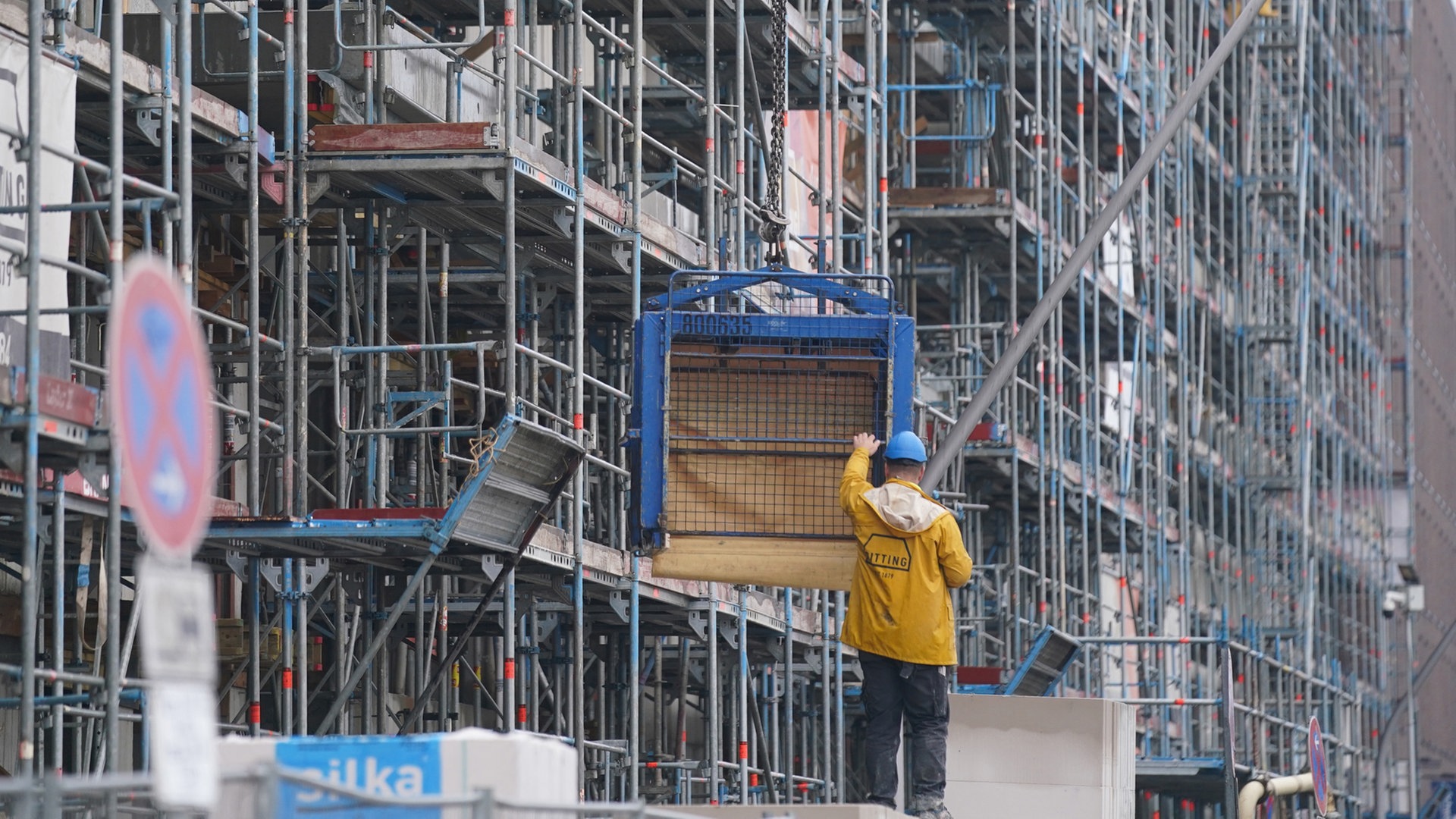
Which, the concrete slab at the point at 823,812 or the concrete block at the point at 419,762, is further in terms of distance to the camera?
the concrete slab at the point at 823,812

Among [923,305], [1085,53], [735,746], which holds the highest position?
[1085,53]

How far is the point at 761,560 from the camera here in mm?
12922

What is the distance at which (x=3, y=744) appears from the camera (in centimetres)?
1504

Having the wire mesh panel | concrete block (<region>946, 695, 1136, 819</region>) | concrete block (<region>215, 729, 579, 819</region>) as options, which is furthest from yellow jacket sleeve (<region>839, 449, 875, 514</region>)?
concrete block (<region>215, 729, 579, 819</region>)

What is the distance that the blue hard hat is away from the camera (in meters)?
12.3

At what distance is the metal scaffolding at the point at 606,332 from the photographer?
1323 centimetres

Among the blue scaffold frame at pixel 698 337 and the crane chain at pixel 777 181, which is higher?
the crane chain at pixel 777 181

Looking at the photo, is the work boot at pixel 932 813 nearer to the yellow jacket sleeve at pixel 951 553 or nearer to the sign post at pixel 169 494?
the yellow jacket sleeve at pixel 951 553

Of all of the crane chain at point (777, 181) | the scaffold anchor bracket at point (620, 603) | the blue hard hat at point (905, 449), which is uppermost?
the crane chain at point (777, 181)

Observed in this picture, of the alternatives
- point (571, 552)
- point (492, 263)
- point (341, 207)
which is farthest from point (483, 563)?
point (492, 263)

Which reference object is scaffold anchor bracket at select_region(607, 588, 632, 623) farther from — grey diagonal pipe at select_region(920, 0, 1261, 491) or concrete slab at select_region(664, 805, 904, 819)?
concrete slab at select_region(664, 805, 904, 819)

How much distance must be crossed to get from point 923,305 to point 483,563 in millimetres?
A: 16004

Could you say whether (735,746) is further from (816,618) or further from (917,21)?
(917,21)

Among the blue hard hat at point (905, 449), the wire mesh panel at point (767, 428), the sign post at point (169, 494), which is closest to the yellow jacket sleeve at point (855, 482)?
the blue hard hat at point (905, 449)
